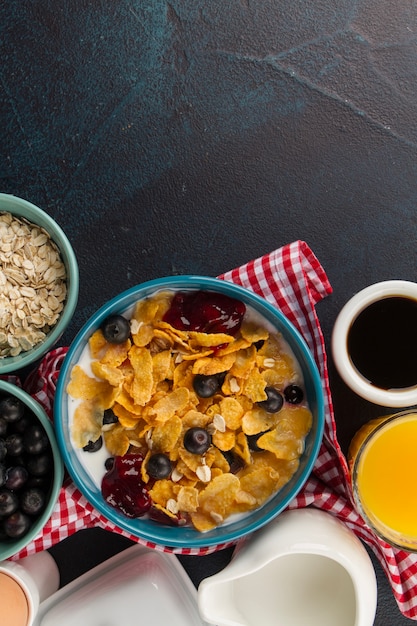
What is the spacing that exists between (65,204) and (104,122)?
0.16 m

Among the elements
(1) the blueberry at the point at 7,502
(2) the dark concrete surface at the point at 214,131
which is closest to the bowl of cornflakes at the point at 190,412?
(1) the blueberry at the point at 7,502

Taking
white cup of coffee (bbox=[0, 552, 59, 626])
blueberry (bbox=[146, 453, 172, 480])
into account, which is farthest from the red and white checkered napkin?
blueberry (bbox=[146, 453, 172, 480])

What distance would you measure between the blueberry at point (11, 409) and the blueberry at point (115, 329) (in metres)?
0.16

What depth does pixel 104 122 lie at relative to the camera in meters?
1.21

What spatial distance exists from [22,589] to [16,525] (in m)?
0.12

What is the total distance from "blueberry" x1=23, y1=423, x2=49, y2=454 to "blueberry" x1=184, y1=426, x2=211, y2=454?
0.21m

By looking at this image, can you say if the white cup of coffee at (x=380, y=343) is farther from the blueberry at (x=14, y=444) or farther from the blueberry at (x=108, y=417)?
the blueberry at (x=14, y=444)

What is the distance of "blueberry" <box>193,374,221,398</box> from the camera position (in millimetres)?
996

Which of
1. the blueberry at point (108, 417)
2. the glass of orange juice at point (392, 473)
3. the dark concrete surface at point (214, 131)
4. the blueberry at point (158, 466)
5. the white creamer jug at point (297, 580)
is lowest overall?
the white creamer jug at point (297, 580)

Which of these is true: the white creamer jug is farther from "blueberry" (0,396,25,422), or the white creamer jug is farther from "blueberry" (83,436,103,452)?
"blueberry" (0,396,25,422)

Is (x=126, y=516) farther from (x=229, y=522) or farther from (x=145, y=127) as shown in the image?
(x=145, y=127)

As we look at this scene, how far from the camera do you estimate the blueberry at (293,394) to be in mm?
1015

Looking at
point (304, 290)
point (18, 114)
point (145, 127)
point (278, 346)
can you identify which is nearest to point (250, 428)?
point (278, 346)

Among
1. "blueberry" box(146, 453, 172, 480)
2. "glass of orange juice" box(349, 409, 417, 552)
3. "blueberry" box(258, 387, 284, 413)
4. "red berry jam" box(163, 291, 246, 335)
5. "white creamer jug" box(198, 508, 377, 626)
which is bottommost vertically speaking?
"white creamer jug" box(198, 508, 377, 626)
